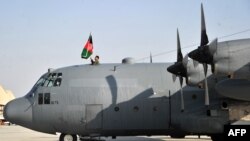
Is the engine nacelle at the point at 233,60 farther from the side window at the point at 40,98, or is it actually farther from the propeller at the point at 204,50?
the side window at the point at 40,98

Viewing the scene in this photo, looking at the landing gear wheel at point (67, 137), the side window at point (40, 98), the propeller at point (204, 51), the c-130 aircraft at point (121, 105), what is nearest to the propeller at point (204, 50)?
the propeller at point (204, 51)

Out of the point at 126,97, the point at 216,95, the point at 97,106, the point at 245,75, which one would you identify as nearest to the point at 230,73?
the point at 245,75

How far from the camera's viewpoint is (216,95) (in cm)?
1712

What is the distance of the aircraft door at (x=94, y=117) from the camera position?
1788 centimetres

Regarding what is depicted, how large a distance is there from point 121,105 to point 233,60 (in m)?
6.98

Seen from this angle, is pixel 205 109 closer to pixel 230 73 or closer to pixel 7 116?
pixel 230 73

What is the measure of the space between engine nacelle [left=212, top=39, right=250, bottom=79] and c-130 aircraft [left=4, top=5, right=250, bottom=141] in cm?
374

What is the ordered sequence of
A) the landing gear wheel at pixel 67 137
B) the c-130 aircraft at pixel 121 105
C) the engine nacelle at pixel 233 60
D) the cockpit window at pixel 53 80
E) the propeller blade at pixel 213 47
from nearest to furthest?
the engine nacelle at pixel 233 60, the propeller blade at pixel 213 47, the c-130 aircraft at pixel 121 105, the landing gear wheel at pixel 67 137, the cockpit window at pixel 53 80

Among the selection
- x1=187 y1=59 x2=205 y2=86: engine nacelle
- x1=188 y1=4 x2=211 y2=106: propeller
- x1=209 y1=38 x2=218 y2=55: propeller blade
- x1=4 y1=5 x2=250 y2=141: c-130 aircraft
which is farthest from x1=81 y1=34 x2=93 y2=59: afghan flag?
x1=209 y1=38 x2=218 y2=55: propeller blade

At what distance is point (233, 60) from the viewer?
13.0 meters

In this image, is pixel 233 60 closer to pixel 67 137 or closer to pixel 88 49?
pixel 67 137

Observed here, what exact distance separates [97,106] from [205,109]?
562 centimetres

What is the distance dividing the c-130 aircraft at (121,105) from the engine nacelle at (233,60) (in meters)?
3.74

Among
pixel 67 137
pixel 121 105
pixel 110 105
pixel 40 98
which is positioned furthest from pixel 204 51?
pixel 40 98
